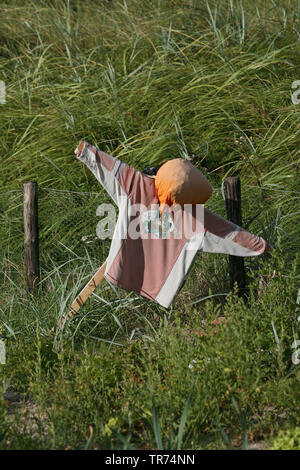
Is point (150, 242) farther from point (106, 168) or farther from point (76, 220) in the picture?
point (76, 220)

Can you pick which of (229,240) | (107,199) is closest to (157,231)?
(229,240)

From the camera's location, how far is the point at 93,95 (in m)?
6.71

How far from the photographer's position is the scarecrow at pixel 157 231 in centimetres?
404

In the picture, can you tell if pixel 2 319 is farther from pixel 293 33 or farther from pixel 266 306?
pixel 293 33

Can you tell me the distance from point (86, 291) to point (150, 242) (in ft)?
1.73

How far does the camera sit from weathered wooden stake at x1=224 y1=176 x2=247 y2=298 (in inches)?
187

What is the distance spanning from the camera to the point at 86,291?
4.35 m

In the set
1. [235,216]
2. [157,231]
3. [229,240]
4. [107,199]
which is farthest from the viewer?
[107,199]

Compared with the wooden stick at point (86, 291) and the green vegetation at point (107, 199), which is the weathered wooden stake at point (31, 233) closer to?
the green vegetation at point (107, 199)

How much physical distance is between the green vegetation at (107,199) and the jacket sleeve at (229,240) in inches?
9.1

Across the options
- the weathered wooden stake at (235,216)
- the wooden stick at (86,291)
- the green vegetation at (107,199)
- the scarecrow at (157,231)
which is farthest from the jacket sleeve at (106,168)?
the weathered wooden stake at (235,216)

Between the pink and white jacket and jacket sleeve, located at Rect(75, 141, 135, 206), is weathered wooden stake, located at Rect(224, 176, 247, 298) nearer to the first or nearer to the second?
the pink and white jacket

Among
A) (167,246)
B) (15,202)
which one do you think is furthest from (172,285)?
(15,202)

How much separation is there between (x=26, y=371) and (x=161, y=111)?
11.1 ft
